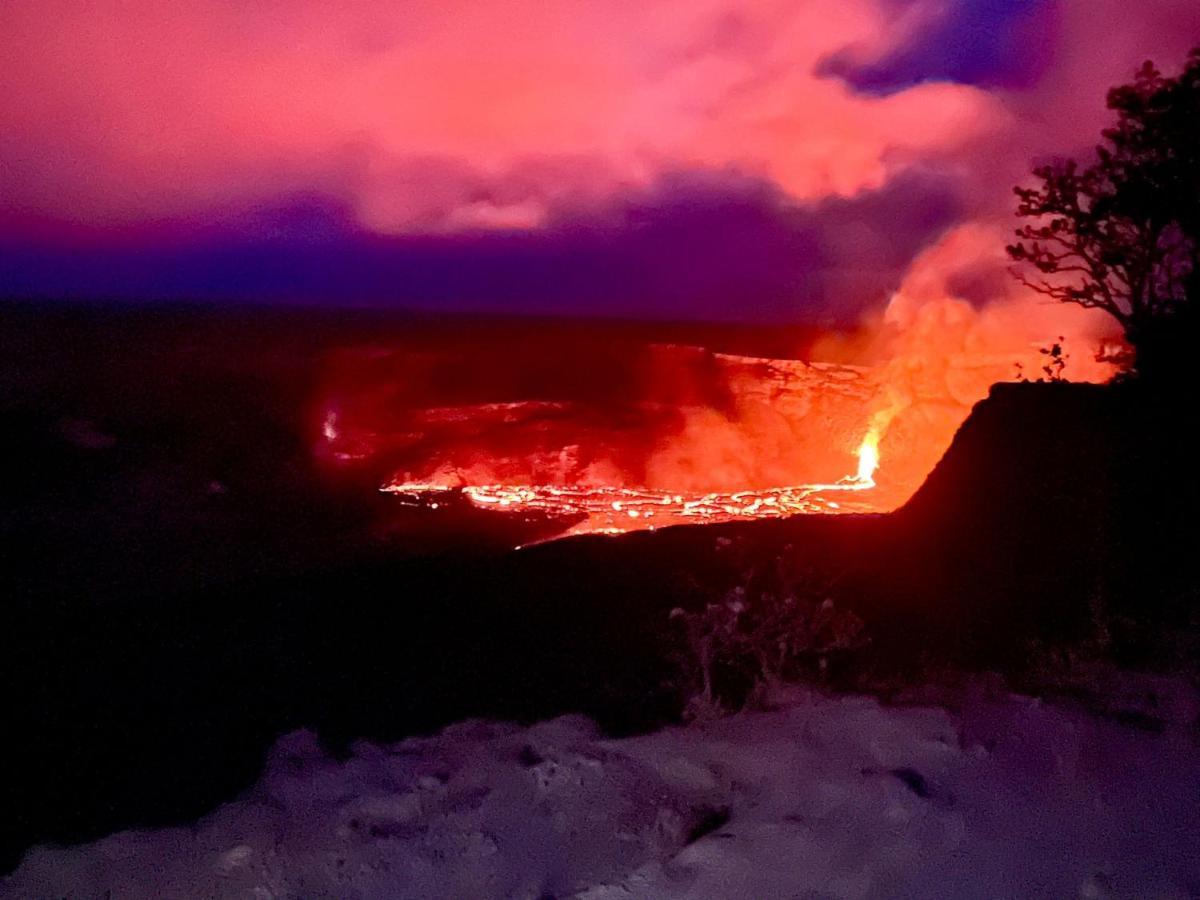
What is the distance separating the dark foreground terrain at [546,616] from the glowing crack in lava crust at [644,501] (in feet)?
26.9

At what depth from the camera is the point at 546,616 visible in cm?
1033

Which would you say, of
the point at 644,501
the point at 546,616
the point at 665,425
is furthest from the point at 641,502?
the point at 546,616

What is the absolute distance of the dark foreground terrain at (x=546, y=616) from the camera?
711 centimetres

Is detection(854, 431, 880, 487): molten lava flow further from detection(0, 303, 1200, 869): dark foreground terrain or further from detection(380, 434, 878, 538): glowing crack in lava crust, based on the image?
detection(0, 303, 1200, 869): dark foreground terrain

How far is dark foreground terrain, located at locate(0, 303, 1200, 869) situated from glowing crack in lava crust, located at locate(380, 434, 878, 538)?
8196 mm

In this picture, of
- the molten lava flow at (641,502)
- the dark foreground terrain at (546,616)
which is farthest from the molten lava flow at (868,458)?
the dark foreground terrain at (546,616)

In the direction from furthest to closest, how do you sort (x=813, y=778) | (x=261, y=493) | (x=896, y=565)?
1. (x=261, y=493)
2. (x=896, y=565)
3. (x=813, y=778)

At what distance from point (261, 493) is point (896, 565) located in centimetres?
2166

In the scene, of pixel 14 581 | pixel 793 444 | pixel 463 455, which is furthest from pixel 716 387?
pixel 14 581

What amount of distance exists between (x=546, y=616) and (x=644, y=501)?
17.8 m

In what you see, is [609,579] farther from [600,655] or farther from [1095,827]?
[1095,827]

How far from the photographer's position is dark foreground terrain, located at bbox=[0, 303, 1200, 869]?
7109 millimetres

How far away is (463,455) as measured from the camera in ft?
105

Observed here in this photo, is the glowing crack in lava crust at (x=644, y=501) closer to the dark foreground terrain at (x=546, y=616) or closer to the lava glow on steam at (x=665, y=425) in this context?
the lava glow on steam at (x=665, y=425)
